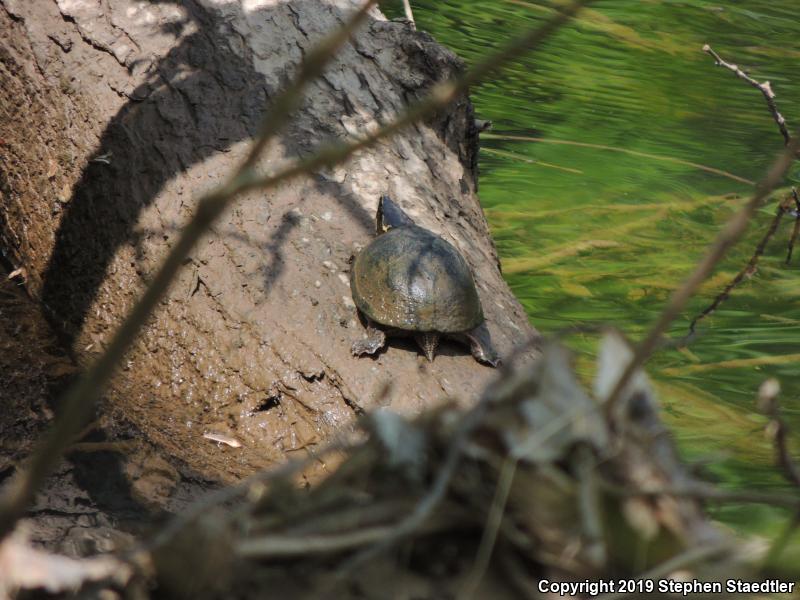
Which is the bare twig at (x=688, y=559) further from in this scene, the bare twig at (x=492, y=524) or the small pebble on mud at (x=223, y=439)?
the small pebble on mud at (x=223, y=439)

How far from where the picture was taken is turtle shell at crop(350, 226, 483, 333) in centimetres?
327

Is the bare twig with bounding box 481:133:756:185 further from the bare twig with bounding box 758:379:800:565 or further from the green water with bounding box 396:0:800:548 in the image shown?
the bare twig with bounding box 758:379:800:565

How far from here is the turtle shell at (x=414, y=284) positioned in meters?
3.27

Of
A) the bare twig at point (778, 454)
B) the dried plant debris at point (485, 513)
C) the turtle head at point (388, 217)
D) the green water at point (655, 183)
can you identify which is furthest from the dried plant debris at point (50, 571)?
the green water at point (655, 183)

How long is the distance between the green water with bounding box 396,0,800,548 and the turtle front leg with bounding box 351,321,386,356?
4.72ft

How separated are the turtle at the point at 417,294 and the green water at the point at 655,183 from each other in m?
1.20

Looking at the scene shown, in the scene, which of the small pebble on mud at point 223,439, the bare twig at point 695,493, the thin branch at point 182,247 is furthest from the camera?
the small pebble on mud at point 223,439

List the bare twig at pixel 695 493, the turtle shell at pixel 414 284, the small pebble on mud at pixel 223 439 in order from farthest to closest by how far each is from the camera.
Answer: the small pebble on mud at pixel 223 439
the turtle shell at pixel 414 284
the bare twig at pixel 695 493

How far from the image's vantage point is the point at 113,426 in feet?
11.4

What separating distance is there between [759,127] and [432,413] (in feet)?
22.0

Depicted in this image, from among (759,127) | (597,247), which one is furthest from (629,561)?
(759,127)

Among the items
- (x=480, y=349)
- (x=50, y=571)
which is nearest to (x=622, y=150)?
(x=480, y=349)

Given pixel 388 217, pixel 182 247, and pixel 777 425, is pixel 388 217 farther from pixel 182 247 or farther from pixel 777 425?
pixel 182 247

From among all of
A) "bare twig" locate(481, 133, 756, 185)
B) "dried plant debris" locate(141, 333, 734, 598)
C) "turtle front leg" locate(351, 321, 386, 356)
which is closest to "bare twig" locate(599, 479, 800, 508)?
"dried plant debris" locate(141, 333, 734, 598)
